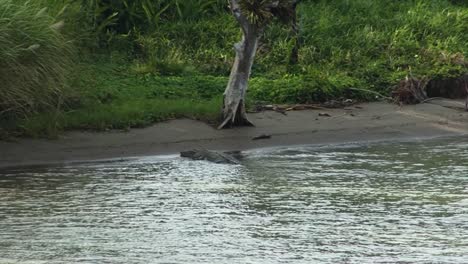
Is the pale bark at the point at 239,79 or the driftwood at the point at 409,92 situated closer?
the pale bark at the point at 239,79

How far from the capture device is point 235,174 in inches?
458

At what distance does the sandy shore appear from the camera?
12.5 metres

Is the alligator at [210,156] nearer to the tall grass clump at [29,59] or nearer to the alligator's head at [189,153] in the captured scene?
the alligator's head at [189,153]

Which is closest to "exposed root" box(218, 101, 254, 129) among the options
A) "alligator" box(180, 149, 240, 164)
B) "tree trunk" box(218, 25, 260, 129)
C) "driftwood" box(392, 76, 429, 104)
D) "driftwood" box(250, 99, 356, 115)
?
"tree trunk" box(218, 25, 260, 129)

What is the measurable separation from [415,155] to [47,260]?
622cm

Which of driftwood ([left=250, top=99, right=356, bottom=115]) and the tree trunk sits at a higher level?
the tree trunk

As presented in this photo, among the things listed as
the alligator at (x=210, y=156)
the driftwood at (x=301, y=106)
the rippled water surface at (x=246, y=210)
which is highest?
the driftwood at (x=301, y=106)

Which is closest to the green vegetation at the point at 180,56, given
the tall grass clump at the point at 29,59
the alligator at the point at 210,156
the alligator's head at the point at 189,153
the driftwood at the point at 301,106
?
the tall grass clump at the point at 29,59

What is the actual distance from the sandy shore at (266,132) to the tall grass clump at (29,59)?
0.45 m

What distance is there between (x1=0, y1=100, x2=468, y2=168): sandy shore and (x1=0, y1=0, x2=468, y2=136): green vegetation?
0.30 m

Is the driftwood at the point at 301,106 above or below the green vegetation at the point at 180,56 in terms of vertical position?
below

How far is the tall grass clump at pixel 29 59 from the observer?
1240cm

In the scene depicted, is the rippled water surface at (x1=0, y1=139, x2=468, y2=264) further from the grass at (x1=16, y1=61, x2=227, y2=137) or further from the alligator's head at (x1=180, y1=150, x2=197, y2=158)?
the grass at (x1=16, y1=61, x2=227, y2=137)

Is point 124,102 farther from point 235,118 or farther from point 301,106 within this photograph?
point 301,106
